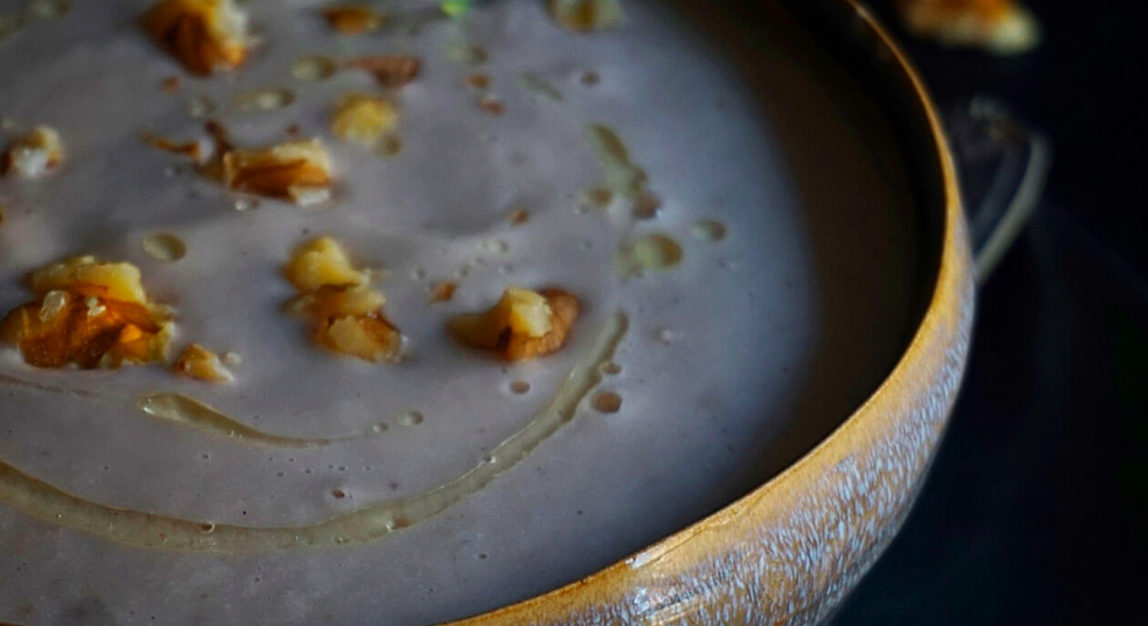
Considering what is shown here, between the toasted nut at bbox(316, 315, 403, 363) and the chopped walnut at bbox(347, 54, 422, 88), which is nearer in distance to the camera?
the toasted nut at bbox(316, 315, 403, 363)

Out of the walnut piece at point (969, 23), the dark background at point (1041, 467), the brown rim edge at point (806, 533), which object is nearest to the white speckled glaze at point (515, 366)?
the brown rim edge at point (806, 533)

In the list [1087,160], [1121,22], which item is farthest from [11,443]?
[1121,22]

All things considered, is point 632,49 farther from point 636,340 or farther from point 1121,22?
point 1121,22

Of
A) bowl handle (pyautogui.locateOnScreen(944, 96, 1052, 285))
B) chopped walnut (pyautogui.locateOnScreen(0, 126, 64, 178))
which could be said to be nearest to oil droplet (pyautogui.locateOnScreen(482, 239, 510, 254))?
chopped walnut (pyautogui.locateOnScreen(0, 126, 64, 178))

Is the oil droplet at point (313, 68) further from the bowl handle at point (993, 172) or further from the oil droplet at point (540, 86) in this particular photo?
the bowl handle at point (993, 172)

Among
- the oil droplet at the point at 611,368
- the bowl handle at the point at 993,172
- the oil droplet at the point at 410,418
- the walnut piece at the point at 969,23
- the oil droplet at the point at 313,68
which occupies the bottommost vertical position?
the walnut piece at the point at 969,23

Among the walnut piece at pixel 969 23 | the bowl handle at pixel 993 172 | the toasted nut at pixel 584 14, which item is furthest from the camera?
the walnut piece at pixel 969 23

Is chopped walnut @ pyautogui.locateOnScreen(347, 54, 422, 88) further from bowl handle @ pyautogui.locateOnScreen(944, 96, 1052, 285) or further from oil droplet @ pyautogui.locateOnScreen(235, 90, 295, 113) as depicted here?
bowl handle @ pyautogui.locateOnScreen(944, 96, 1052, 285)
